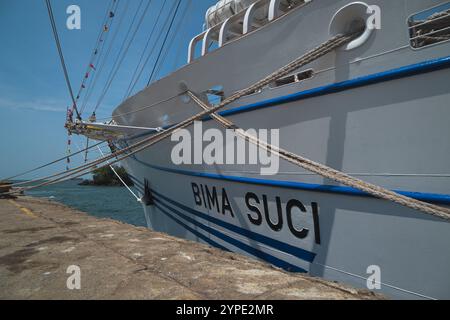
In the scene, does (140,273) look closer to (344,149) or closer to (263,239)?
(263,239)


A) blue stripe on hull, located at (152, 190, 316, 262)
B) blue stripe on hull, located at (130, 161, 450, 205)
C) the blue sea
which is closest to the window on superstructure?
blue stripe on hull, located at (130, 161, 450, 205)

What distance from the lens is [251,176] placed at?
11.2ft

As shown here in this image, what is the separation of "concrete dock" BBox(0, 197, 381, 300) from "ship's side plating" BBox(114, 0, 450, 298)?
954 mm

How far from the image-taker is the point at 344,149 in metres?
2.55

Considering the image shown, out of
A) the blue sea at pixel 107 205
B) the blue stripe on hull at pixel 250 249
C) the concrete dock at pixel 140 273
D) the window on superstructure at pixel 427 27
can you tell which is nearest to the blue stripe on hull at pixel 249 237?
the blue stripe on hull at pixel 250 249

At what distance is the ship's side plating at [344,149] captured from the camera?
2.10 meters

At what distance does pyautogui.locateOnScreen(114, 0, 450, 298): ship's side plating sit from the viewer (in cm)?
210

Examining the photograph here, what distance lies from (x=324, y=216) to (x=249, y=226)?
1.06 meters

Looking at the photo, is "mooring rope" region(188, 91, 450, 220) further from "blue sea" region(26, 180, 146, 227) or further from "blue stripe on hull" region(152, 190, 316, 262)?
"blue sea" region(26, 180, 146, 227)

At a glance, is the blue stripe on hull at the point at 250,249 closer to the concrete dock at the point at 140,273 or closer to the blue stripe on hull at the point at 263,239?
the blue stripe on hull at the point at 263,239

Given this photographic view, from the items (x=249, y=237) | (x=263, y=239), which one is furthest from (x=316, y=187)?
(x=249, y=237)

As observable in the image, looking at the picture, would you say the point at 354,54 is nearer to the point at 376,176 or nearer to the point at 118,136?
the point at 376,176
